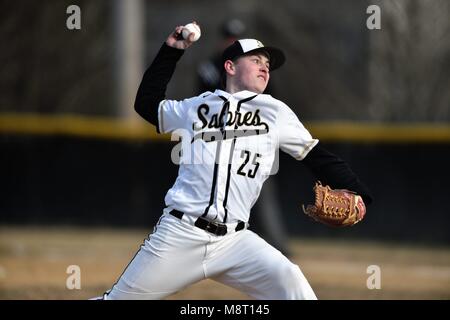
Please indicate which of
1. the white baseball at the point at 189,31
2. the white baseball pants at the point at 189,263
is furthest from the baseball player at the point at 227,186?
the white baseball at the point at 189,31

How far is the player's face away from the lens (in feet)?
15.4

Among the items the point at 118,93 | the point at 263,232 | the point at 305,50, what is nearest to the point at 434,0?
the point at 305,50

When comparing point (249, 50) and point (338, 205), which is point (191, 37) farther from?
point (338, 205)

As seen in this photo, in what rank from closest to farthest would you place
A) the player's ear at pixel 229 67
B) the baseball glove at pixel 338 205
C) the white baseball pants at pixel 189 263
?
1. the white baseball pants at pixel 189 263
2. the baseball glove at pixel 338 205
3. the player's ear at pixel 229 67

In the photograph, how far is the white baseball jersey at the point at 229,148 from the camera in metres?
4.55

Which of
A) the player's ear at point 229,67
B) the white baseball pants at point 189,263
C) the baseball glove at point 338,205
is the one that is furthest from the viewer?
the player's ear at point 229,67

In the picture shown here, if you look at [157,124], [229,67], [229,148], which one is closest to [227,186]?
→ [229,148]

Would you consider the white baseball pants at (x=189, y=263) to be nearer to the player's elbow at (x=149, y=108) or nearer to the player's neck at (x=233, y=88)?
the player's elbow at (x=149, y=108)

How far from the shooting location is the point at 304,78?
1808cm

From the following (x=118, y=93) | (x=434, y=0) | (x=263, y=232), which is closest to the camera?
(x=263, y=232)

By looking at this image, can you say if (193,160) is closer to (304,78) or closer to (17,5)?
(17,5)

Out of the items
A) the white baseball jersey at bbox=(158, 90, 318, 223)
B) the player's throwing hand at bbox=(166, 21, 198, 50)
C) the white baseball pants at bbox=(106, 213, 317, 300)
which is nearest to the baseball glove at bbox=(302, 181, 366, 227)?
the white baseball jersey at bbox=(158, 90, 318, 223)
